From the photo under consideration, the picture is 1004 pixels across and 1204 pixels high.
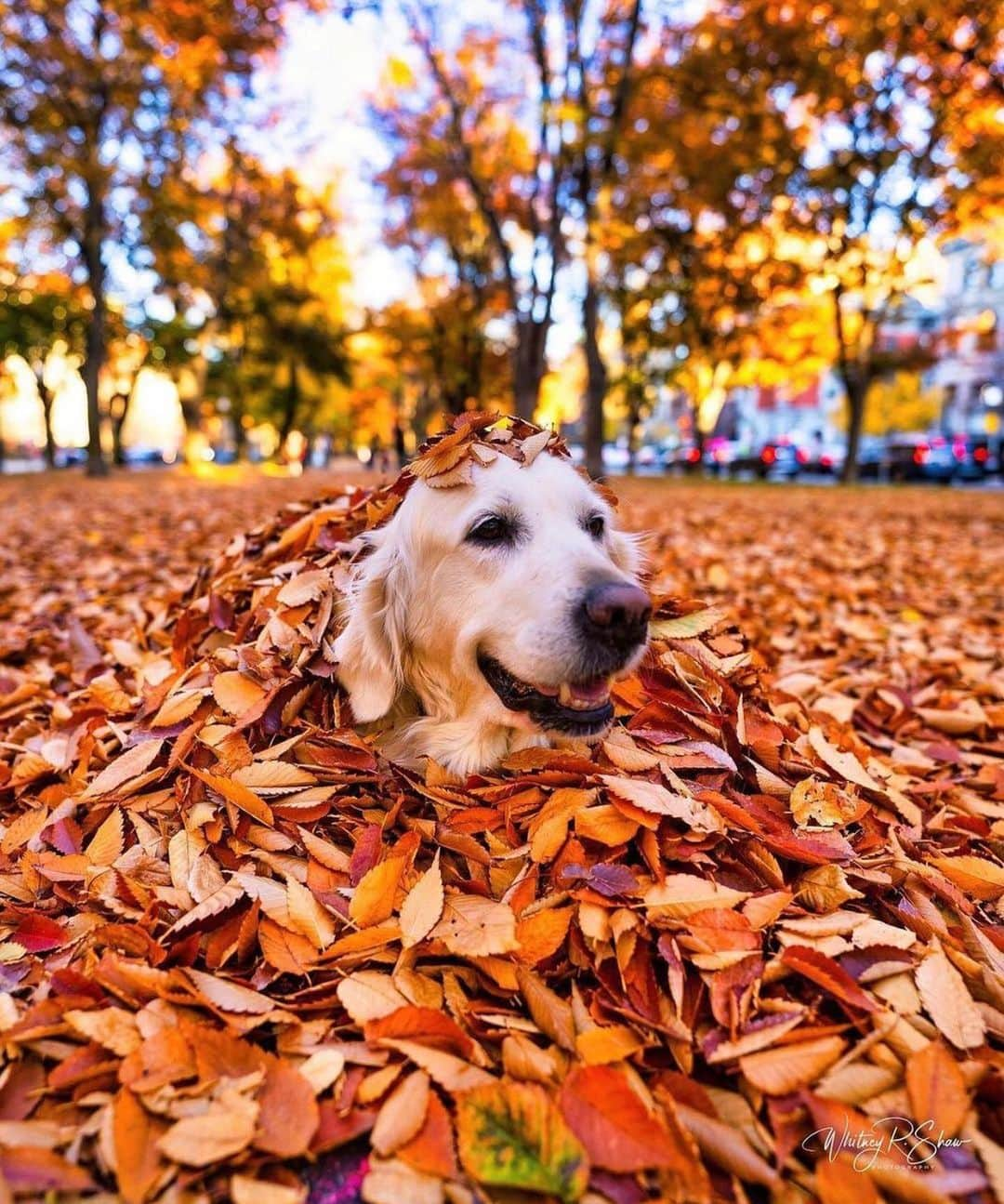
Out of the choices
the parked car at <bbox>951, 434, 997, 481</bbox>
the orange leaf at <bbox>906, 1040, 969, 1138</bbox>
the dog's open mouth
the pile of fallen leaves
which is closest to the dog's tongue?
the dog's open mouth

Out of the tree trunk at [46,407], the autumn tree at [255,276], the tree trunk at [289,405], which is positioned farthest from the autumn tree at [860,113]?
the tree trunk at [46,407]

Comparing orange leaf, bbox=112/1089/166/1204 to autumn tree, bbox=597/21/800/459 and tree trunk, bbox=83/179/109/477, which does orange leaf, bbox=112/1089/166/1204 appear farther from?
tree trunk, bbox=83/179/109/477

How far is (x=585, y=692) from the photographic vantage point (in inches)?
87.2

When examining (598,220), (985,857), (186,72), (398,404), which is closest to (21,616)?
(985,857)

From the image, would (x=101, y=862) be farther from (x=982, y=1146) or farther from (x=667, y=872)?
(x=982, y=1146)

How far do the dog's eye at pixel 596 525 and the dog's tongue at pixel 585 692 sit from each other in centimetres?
60

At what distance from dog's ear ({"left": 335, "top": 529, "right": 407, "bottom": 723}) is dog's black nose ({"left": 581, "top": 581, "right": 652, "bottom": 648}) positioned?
Result: 71 centimetres

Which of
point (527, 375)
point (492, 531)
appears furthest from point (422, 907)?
point (527, 375)

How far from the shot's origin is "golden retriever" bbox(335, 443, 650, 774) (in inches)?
84.0

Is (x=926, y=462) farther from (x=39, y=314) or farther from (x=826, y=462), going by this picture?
(x=39, y=314)

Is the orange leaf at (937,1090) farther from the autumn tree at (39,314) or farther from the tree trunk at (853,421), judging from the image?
the autumn tree at (39,314)

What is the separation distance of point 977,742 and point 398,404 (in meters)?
48.1

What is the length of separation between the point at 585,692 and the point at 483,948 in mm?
705

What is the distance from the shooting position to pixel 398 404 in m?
49.2
